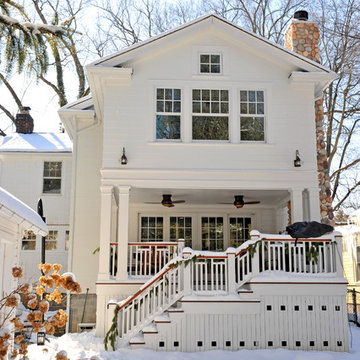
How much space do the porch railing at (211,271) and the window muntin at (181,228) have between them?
4.38m

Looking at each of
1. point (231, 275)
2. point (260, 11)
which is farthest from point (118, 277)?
point (260, 11)

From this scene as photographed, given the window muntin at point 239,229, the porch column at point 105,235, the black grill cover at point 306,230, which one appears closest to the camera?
the black grill cover at point 306,230

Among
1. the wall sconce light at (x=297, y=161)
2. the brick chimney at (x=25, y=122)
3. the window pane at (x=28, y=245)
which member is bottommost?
the window pane at (x=28, y=245)

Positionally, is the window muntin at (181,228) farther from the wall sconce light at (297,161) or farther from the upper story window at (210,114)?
the wall sconce light at (297,161)

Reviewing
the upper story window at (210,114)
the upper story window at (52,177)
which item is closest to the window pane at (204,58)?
the upper story window at (210,114)

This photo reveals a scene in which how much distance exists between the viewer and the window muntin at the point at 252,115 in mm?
12086

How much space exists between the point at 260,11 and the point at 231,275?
59.9 ft

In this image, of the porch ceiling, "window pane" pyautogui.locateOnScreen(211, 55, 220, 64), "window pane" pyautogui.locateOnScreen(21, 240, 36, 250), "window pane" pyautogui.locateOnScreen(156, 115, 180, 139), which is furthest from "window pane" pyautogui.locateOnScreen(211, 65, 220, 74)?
"window pane" pyautogui.locateOnScreen(21, 240, 36, 250)

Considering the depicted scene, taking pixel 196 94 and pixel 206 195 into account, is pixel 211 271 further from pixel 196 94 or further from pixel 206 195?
pixel 196 94

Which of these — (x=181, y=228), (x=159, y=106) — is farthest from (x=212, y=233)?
(x=159, y=106)

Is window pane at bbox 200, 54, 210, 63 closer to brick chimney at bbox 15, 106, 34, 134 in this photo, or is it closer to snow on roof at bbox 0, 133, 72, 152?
snow on roof at bbox 0, 133, 72, 152

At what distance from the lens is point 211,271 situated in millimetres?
10188

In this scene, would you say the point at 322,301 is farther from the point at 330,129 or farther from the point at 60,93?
the point at 60,93

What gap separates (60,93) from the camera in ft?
83.2
